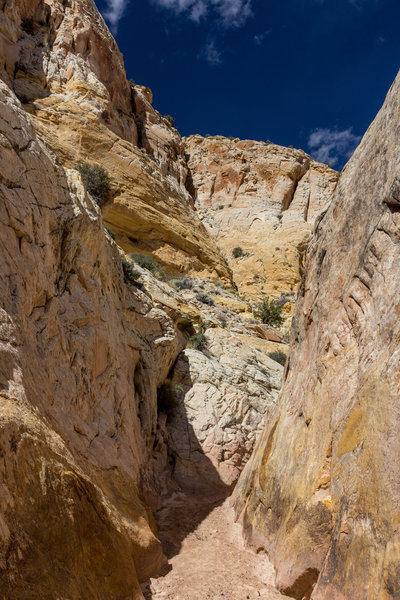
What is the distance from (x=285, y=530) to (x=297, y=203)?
146 feet

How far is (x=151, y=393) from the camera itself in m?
12.4

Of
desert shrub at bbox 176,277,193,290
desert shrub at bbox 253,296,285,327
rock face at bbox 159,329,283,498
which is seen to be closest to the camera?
rock face at bbox 159,329,283,498

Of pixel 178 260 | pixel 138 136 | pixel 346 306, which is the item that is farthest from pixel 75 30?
pixel 346 306

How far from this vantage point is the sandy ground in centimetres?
680

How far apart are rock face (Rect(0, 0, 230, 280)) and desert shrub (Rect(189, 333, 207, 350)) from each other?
35.1 feet

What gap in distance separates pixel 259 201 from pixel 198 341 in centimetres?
3328

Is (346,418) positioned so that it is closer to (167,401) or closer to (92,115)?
(167,401)

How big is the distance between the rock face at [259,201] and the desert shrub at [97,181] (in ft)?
54.5

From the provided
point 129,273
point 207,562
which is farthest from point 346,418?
point 129,273

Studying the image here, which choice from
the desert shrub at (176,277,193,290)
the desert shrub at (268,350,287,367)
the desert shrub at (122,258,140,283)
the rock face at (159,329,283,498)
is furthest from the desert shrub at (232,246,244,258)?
the desert shrub at (122,258,140,283)

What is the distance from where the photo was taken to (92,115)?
26.3 m

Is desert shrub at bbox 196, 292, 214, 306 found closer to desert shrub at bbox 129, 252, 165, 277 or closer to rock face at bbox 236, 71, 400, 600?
desert shrub at bbox 129, 252, 165, 277

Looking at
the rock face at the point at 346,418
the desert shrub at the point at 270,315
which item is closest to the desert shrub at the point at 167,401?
the rock face at the point at 346,418

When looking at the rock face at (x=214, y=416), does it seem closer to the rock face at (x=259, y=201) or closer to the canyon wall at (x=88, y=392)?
the canyon wall at (x=88, y=392)
